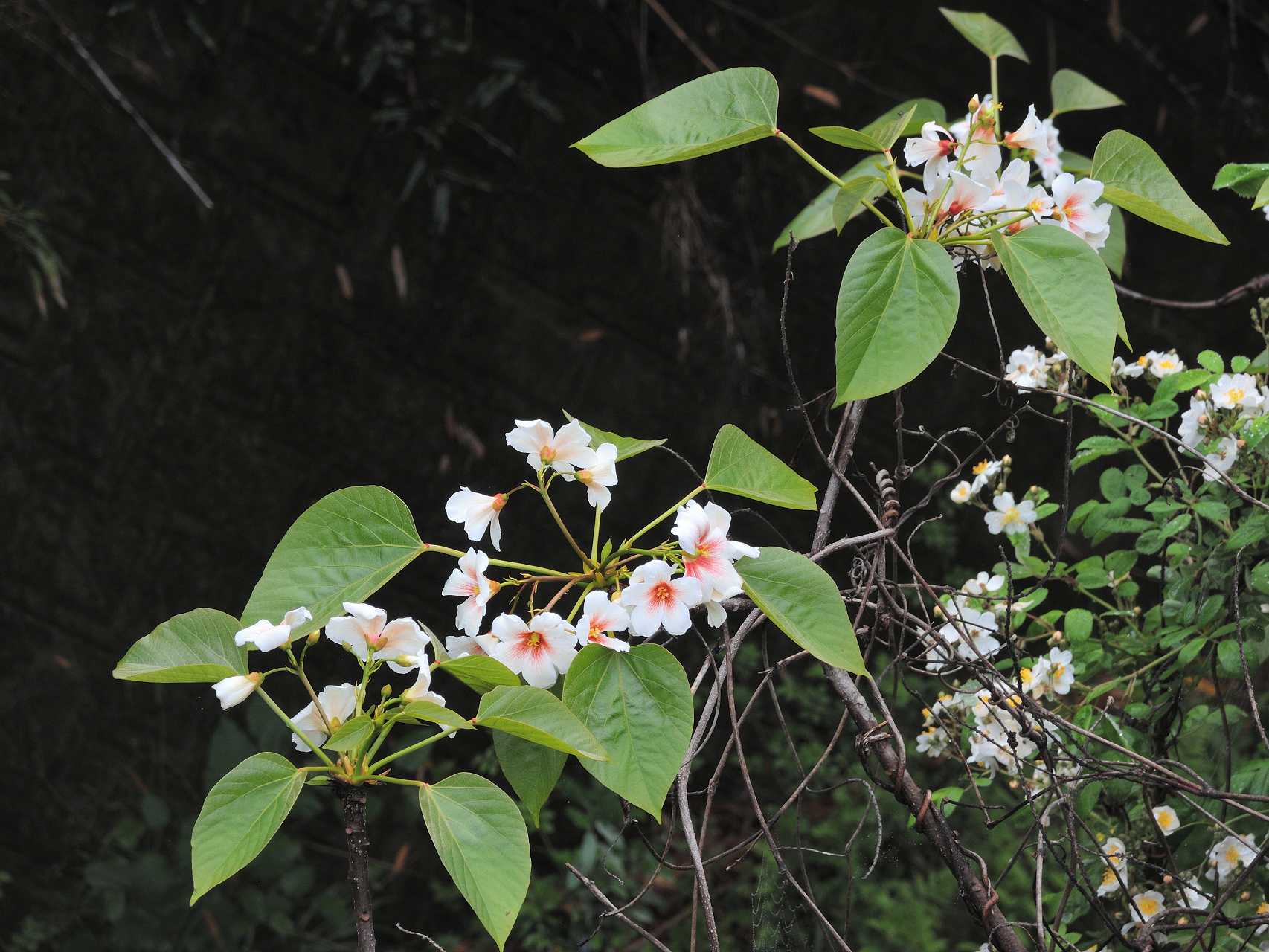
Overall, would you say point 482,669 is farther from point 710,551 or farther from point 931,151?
point 931,151

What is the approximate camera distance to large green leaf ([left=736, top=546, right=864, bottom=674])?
0.50 metres

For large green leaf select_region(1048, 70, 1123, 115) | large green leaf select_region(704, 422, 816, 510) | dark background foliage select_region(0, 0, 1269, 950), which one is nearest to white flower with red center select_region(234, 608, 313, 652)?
large green leaf select_region(704, 422, 816, 510)

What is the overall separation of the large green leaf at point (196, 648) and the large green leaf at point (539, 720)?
13 centimetres

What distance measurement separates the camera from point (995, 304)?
6.75ft

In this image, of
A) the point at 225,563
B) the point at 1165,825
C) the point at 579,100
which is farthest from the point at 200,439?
the point at 1165,825

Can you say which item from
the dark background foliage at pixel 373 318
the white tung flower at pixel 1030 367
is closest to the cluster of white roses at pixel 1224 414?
the white tung flower at pixel 1030 367

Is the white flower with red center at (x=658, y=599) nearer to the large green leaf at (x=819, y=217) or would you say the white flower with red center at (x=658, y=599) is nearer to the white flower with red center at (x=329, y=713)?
the white flower with red center at (x=329, y=713)

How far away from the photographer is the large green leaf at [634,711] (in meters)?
0.49

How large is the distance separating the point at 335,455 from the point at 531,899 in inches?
35.0

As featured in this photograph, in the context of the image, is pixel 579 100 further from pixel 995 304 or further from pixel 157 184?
pixel 995 304

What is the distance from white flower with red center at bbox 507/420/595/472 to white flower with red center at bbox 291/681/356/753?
15 centimetres

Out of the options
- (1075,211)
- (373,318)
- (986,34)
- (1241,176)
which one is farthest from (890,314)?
(373,318)

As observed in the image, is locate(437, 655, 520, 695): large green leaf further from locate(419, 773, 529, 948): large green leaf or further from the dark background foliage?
the dark background foliage

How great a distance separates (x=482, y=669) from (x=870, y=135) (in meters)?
0.40
